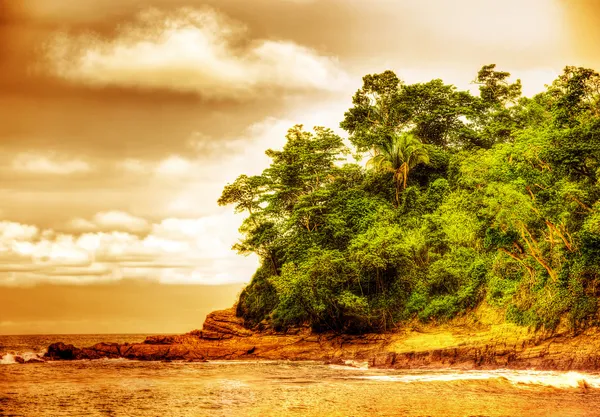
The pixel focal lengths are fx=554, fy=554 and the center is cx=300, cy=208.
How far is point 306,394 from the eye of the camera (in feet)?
59.4

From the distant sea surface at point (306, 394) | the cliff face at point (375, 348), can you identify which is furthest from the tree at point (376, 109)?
the distant sea surface at point (306, 394)

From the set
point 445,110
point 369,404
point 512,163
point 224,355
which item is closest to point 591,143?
point 512,163

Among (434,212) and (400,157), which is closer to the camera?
(434,212)

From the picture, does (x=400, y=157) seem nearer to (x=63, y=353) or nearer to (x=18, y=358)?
(x=63, y=353)

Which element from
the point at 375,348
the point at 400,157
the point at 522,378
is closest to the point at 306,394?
the point at 522,378

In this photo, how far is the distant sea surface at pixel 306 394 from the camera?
1450cm

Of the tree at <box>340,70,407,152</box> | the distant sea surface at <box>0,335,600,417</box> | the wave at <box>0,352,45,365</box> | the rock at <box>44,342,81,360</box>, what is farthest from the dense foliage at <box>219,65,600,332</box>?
the wave at <box>0,352,45,365</box>

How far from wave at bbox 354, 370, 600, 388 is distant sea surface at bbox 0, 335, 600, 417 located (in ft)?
0.10

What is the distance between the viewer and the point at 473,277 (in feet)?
105

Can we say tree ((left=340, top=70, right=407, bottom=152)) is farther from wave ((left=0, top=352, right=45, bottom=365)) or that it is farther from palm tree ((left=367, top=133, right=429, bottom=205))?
wave ((left=0, top=352, right=45, bottom=365))

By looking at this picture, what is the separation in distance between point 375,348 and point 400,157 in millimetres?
15252

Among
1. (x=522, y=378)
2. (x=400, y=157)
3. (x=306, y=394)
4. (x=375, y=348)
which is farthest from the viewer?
(x=400, y=157)

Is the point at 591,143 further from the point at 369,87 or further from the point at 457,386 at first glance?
the point at 369,87

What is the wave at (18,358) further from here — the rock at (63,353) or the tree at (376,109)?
the tree at (376,109)
